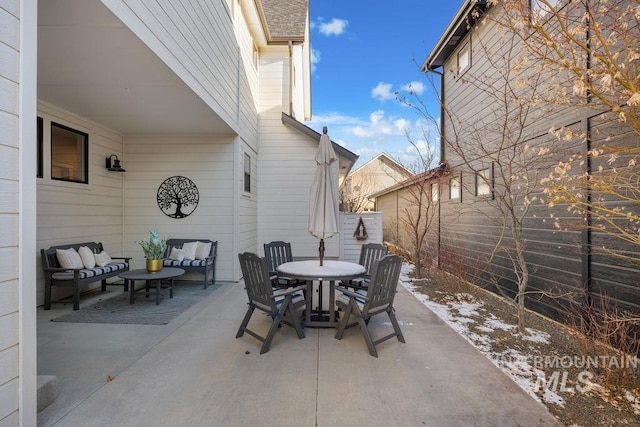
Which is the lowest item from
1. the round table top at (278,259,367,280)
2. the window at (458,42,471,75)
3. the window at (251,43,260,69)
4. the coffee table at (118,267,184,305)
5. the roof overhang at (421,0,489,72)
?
the coffee table at (118,267,184,305)

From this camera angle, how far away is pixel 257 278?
3.42 meters

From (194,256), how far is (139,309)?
1.66m

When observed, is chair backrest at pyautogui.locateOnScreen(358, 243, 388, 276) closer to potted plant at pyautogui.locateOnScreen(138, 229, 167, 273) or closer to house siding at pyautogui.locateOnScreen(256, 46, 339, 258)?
potted plant at pyautogui.locateOnScreen(138, 229, 167, 273)

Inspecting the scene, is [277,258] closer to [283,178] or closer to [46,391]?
[46,391]

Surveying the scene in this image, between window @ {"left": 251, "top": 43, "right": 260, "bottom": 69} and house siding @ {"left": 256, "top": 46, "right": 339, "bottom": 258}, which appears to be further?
house siding @ {"left": 256, "top": 46, "right": 339, "bottom": 258}

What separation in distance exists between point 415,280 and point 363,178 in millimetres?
14410

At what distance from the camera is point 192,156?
265 inches

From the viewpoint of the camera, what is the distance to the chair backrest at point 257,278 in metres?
3.29

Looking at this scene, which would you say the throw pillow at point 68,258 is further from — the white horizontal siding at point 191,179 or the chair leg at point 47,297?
the white horizontal siding at point 191,179

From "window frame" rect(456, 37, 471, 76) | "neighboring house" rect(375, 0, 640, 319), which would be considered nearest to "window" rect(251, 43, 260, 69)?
"neighboring house" rect(375, 0, 640, 319)

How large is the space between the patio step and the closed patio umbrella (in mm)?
2761

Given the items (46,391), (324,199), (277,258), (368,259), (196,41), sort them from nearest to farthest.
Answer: (46,391) < (324,199) < (196,41) < (368,259) < (277,258)

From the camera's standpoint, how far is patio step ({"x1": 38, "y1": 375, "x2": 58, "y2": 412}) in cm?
227

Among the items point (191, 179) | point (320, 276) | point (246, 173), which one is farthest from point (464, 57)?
point (191, 179)
